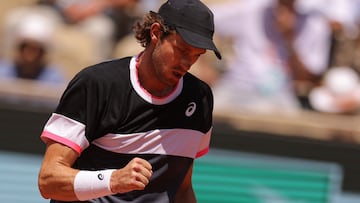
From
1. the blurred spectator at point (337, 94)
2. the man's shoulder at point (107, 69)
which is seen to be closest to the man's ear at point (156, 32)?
the man's shoulder at point (107, 69)

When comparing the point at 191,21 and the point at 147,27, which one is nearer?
the point at 191,21

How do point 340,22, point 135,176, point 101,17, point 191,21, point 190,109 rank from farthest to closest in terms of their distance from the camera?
point 340,22 < point 101,17 < point 190,109 < point 191,21 < point 135,176

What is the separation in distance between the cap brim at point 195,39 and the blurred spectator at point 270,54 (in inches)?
141

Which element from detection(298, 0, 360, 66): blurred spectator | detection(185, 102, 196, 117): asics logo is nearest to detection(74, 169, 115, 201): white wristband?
detection(185, 102, 196, 117): asics logo

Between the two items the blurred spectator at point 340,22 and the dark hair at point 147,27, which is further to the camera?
the blurred spectator at point 340,22

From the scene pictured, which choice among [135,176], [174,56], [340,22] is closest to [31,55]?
[340,22]

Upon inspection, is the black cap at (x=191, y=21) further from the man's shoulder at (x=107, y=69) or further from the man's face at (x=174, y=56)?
the man's shoulder at (x=107, y=69)

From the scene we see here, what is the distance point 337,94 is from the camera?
302 inches

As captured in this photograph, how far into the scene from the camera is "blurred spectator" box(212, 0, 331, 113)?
24.3 feet

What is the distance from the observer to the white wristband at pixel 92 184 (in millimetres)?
3576

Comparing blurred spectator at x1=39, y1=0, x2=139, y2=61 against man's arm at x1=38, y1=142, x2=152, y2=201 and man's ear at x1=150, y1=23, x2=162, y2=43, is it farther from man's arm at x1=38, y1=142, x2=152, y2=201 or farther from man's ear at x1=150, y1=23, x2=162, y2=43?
man's arm at x1=38, y1=142, x2=152, y2=201

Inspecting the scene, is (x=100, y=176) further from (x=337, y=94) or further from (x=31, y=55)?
(x=337, y=94)

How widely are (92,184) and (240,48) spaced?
13.8 ft

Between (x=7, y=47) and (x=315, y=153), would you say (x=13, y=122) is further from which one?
(x=315, y=153)
